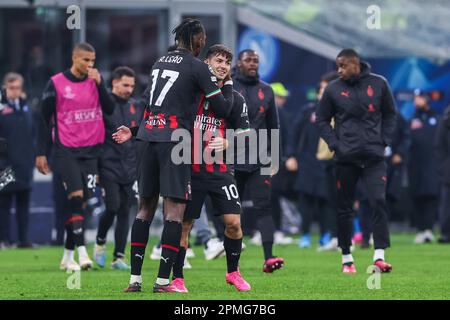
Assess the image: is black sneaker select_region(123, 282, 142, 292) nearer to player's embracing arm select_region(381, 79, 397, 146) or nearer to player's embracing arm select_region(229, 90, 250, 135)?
player's embracing arm select_region(229, 90, 250, 135)

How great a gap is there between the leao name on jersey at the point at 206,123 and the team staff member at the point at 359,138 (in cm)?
290

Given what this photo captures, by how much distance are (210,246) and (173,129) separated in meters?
5.78

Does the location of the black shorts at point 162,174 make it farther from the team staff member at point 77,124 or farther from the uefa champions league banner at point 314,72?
the uefa champions league banner at point 314,72

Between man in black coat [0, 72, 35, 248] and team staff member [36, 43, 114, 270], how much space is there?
5.20 m

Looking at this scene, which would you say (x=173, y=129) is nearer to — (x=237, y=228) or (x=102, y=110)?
(x=237, y=228)

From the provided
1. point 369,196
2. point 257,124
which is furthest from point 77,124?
point 369,196

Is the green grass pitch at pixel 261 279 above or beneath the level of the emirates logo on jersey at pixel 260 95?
beneath

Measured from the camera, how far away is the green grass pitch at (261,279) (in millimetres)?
11103

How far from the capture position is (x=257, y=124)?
47.1ft

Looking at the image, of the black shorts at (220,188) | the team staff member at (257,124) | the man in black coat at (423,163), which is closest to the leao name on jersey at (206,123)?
the black shorts at (220,188)

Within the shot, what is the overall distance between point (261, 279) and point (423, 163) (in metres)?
9.65

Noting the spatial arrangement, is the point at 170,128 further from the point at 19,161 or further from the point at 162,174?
the point at 19,161

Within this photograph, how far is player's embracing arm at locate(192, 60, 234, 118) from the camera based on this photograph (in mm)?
10766
